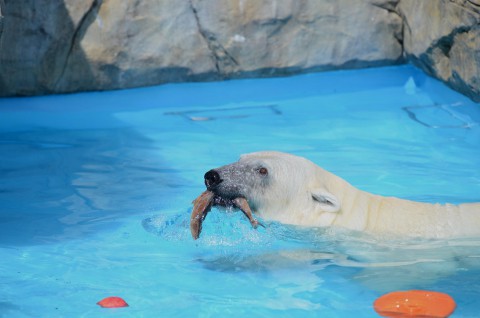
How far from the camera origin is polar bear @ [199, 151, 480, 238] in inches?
171

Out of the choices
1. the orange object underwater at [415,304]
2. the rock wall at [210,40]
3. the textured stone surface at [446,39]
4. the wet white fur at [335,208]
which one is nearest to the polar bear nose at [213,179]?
the wet white fur at [335,208]

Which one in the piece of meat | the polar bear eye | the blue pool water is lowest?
the blue pool water

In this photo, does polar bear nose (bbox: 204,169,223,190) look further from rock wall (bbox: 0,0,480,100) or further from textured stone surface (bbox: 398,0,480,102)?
rock wall (bbox: 0,0,480,100)

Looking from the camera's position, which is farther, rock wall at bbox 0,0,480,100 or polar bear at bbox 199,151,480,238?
rock wall at bbox 0,0,480,100

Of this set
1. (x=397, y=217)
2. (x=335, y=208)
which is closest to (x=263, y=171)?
(x=335, y=208)

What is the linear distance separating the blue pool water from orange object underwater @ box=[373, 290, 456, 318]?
7 centimetres

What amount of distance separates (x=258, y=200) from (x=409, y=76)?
526 cm

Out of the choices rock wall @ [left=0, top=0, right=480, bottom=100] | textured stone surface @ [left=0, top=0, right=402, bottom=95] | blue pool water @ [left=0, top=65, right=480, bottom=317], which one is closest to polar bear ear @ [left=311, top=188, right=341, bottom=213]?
blue pool water @ [left=0, top=65, right=480, bottom=317]

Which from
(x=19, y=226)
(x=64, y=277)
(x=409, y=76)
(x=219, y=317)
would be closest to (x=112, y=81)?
(x=409, y=76)

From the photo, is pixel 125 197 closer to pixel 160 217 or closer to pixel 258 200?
pixel 160 217

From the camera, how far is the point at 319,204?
4406 mm

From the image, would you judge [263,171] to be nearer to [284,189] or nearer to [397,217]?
[284,189]

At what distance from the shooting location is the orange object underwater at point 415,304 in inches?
148

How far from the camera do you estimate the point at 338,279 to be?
4.25 meters
